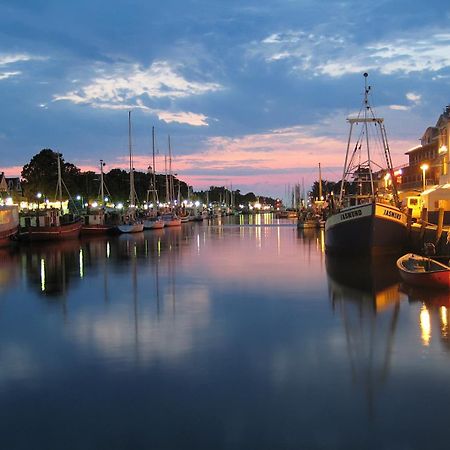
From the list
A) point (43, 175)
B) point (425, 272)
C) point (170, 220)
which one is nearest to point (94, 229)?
point (43, 175)

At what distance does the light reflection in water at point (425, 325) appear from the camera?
14992 millimetres

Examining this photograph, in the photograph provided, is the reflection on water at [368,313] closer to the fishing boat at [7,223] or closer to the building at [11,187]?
the fishing boat at [7,223]

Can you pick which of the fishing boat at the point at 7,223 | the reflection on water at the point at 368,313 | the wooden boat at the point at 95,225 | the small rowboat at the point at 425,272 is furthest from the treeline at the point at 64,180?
the small rowboat at the point at 425,272

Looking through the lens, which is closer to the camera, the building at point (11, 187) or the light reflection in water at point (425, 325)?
the light reflection in water at point (425, 325)

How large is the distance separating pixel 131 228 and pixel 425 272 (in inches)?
2240

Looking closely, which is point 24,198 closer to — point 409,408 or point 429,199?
point 429,199

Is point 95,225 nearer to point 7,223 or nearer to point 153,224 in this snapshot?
point 7,223

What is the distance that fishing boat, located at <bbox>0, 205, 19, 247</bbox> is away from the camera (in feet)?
170

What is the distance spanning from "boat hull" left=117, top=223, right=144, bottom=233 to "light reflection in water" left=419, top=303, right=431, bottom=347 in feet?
188

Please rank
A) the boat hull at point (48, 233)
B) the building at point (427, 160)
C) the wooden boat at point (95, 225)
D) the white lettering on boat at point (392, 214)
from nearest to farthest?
the white lettering on boat at point (392, 214), the boat hull at point (48, 233), the building at point (427, 160), the wooden boat at point (95, 225)

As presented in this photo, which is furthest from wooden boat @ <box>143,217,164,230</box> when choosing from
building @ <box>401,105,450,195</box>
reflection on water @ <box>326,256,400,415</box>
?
reflection on water @ <box>326,256,400,415</box>

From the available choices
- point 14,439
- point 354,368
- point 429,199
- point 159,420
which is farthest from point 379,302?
point 429,199

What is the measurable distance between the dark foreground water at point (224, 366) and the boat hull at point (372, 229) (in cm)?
1064

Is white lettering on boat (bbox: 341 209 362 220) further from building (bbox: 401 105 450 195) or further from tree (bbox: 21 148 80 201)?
tree (bbox: 21 148 80 201)
